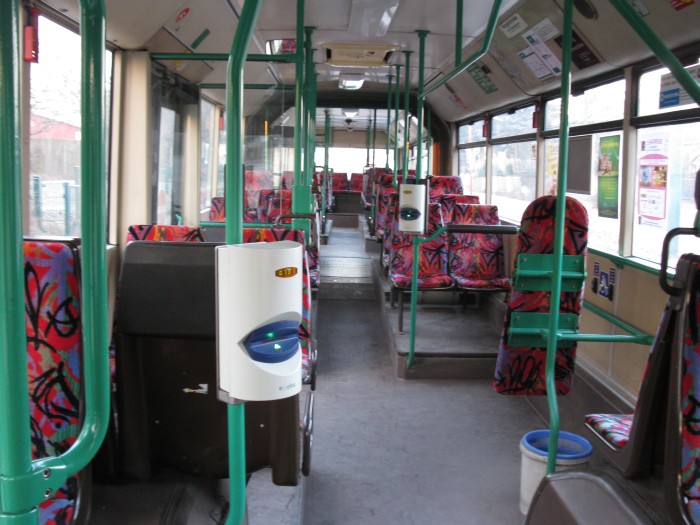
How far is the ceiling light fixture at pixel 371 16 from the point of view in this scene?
5.00m

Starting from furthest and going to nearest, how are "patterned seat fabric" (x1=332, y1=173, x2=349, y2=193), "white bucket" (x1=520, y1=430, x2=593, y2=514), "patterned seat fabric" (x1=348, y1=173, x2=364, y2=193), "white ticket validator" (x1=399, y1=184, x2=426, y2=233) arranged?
1. "patterned seat fabric" (x1=332, y1=173, x2=349, y2=193)
2. "patterned seat fabric" (x1=348, y1=173, x2=364, y2=193)
3. "white ticket validator" (x1=399, y1=184, x2=426, y2=233)
4. "white bucket" (x1=520, y1=430, x2=593, y2=514)

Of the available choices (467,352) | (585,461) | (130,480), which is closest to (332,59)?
(467,352)

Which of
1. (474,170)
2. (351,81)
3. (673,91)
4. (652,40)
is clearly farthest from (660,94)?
(351,81)

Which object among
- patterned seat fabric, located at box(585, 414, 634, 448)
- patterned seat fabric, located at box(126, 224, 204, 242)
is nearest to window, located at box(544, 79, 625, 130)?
patterned seat fabric, located at box(585, 414, 634, 448)

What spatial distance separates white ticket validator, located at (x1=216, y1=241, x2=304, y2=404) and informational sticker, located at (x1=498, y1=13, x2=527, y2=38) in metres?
4.36

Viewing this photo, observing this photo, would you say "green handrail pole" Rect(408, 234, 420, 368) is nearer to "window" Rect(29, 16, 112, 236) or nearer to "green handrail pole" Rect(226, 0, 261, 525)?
"window" Rect(29, 16, 112, 236)

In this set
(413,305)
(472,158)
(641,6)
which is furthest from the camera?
(472,158)

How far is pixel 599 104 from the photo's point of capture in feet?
15.1

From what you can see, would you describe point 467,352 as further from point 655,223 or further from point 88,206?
point 88,206

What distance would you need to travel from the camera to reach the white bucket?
2945mm

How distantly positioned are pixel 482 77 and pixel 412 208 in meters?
2.80

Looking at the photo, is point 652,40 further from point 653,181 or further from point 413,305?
point 413,305

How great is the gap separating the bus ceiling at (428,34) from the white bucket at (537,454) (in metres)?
2.02

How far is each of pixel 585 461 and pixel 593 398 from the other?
1167 mm
